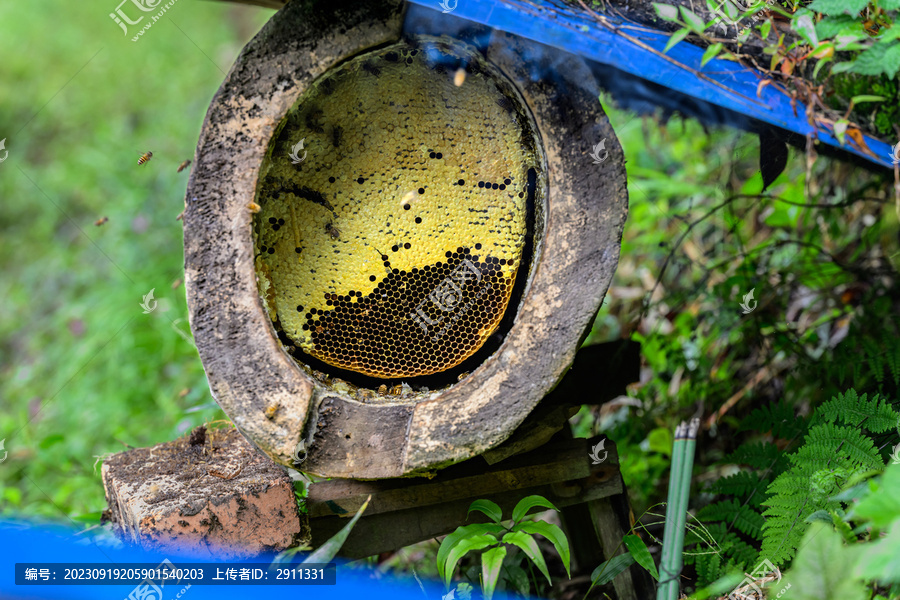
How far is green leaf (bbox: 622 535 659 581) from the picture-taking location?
1919 mm

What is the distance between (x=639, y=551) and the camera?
1.97 meters

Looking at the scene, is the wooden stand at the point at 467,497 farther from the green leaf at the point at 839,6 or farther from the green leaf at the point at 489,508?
the green leaf at the point at 839,6

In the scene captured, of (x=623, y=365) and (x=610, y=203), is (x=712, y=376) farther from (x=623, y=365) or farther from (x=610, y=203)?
(x=610, y=203)

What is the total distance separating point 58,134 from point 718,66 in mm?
7577

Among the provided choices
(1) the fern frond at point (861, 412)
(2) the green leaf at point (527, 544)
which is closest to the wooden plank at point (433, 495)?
(2) the green leaf at point (527, 544)

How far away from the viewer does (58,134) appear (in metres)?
7.37

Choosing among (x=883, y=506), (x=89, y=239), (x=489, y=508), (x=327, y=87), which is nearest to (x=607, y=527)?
(x=489, y=508)

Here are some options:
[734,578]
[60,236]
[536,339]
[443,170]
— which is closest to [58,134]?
[60,236]

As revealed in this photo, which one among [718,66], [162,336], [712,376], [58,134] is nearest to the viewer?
[718,66]

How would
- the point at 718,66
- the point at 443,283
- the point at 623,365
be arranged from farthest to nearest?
the point at 623,365 → the point at 443,283 → the point at 718,66

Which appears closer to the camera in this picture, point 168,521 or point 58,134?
point 168,521

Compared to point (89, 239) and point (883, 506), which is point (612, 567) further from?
point (89, 239)

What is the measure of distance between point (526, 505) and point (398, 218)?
3.06ft

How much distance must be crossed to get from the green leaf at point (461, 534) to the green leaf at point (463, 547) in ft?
0.06
